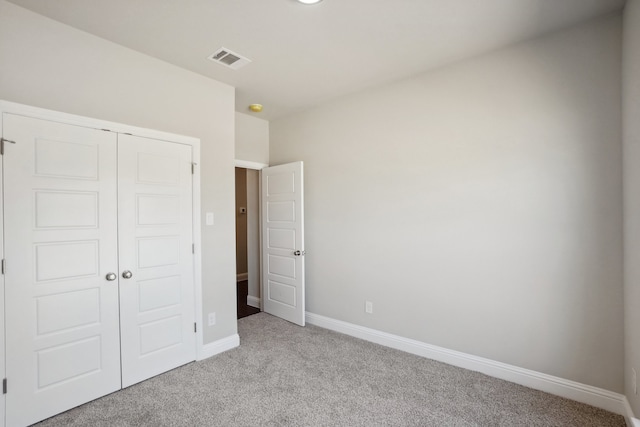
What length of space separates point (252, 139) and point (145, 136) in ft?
5.78

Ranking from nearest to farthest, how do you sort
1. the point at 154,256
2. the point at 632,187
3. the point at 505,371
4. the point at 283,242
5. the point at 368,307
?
the point at 632,187, the point at 505,371, the point at 154,256, the point at 368,307, the point at 283,242

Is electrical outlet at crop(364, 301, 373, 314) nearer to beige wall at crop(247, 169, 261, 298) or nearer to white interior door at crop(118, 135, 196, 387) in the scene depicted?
white interior door at crop(118, 135, 196, 387)

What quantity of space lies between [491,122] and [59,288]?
3.62 meters

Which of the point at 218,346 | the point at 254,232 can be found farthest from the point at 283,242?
the point at 218,346

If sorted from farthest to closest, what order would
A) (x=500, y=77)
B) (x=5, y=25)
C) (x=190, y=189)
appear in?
(x=190, y=189) → (x=500, y=77) → (x=5, y=25)

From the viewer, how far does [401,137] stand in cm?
318

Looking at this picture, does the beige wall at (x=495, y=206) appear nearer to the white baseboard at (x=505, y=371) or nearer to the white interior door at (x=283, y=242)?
the white baseboard at (x=505, y=371)

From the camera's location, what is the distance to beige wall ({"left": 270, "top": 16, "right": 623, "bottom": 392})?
2.20m

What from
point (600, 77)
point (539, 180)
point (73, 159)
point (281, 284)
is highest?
point (600, 77)

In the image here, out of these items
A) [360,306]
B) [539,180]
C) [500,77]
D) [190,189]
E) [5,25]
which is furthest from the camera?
[360,306]

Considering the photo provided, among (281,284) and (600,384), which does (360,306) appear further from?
(600,384)

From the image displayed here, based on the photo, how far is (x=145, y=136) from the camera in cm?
261

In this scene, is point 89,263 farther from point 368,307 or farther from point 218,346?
point 368,307

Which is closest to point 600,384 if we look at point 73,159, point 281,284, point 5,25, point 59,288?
point 281,284
